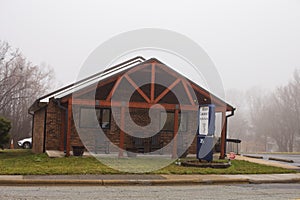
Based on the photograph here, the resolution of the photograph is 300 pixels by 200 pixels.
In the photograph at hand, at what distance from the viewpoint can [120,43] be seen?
772 inches

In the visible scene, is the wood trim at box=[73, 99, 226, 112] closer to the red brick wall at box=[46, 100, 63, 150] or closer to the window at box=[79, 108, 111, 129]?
the red brick wall at box=[46, 100, 63, 150]

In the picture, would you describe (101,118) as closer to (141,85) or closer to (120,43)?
(141,85)

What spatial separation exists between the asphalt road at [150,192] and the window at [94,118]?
9889mm

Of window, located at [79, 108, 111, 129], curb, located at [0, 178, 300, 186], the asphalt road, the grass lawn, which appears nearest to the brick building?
window, located at [79, 108, 111, 129]

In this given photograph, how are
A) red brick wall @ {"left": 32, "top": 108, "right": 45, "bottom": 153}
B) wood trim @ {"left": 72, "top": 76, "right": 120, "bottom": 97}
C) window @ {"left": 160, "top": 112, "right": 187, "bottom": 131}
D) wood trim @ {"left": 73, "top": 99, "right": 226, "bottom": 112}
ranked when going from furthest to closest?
window @ {"left": 160, "top": 112, "right": 187, "bottom": 131} → red brick wall @ {"left": 32, "top": 108, "right": 45, "bottom": 153} → wood trim @ {"left": 72, "top": 76, "right": 120, "bottom": 97} → wood trim @ {"left": 73, "top": 99, "right": 226, "bottom": 112}

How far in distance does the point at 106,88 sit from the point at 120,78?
4.79 feet

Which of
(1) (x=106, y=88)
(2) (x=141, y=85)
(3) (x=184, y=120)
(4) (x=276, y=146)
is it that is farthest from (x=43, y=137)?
(4) (x=276, y=146)

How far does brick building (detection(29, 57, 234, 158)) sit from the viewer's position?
19.4 meters

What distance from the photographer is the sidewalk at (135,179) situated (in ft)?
36.5

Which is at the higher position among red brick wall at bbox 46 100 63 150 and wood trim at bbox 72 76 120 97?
wood trim at bbox 72 76 120 97

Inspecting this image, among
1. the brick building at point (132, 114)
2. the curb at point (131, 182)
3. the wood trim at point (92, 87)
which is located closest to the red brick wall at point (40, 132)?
the brick building at point (132, 114)

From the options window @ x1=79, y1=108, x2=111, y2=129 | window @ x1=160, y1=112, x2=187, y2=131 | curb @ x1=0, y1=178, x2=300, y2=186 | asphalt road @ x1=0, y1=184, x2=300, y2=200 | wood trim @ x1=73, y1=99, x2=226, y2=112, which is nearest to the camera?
asphalt road @ x1=0, y1=184, x2=300, y2=200

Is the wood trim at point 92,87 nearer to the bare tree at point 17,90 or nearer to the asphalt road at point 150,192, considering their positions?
the asphalt road at point 150,192

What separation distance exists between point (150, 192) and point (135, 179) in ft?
5.91
